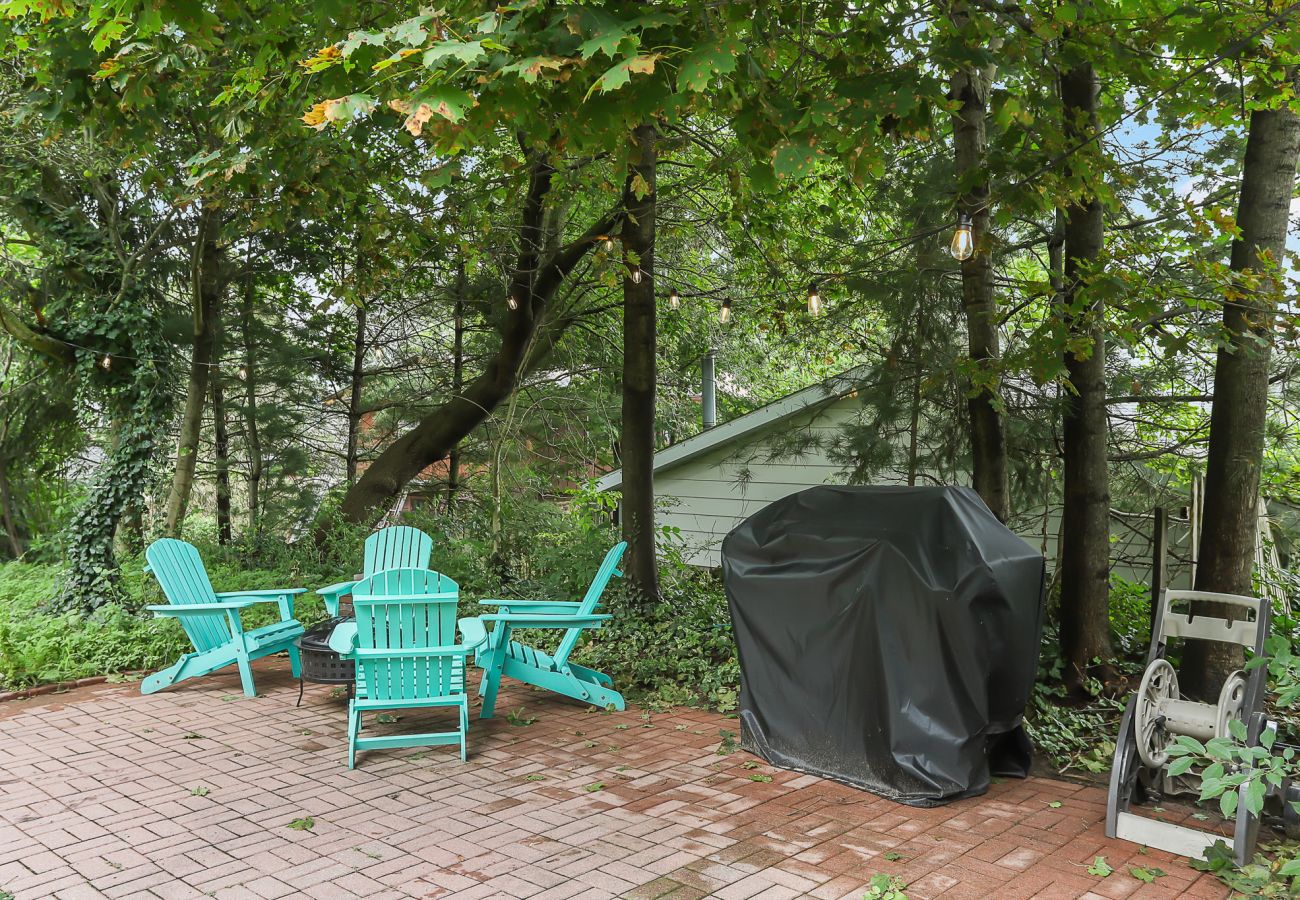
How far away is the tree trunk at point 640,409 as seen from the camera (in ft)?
29.0

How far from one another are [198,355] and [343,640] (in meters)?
6.07

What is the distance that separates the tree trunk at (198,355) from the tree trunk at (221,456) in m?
0.79

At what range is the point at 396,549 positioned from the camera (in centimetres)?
789

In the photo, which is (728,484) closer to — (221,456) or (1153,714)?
(221,456)

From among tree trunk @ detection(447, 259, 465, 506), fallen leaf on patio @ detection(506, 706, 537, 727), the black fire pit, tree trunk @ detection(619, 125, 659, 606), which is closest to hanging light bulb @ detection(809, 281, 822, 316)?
tree trunk @ detection(619, 125, 659, 606)

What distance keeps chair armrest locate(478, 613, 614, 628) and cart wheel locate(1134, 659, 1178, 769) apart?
10.8 feet

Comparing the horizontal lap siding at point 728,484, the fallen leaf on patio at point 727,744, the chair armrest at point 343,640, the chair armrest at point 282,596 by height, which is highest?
the horizontal lap siding at point 728,484

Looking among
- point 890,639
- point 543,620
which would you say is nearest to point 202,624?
point 543,620

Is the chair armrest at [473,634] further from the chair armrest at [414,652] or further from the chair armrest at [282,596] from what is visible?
the chair armrest at [282,596]

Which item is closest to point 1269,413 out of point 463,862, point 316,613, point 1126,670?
point 1126,670

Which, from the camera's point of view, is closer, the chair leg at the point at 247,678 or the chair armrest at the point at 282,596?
the chair leg at the point at 247,678

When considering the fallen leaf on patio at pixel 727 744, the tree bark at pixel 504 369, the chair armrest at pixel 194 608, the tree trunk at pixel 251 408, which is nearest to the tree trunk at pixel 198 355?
the tree trunk at pixel 251 408

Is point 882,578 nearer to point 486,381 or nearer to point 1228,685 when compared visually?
point 1228,685

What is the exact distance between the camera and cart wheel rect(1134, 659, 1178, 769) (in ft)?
12.9
